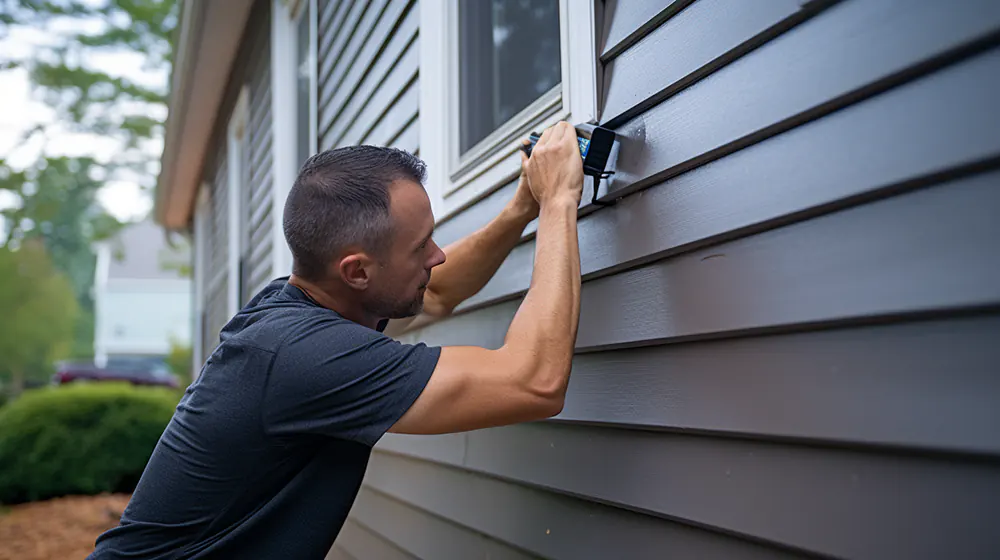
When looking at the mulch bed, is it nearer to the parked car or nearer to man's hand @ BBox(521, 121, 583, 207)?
man's hand @ BBox(521, 121, 583, 207)

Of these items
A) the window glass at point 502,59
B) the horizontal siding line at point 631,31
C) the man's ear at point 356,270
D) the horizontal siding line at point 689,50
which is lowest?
the man's ear at point 356,270

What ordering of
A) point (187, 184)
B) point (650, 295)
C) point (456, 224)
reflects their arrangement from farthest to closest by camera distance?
point (187, 184)
point (456, 224)
point (650, 295)

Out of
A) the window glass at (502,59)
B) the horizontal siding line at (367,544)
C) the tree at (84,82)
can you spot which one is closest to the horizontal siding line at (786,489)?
the window glass at (502,59)

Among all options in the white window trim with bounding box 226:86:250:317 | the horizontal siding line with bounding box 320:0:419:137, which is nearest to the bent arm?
the horizontal siding line with bounding box 320:0:419:137

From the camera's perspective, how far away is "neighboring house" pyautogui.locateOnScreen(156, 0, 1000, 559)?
1.02 metres

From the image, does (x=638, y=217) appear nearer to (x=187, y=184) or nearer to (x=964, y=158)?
(x=964, y=158)

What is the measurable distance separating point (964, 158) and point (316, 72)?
176 inches

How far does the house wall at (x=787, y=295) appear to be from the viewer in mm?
1013

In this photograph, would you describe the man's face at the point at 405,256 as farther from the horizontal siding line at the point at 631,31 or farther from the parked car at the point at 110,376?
the parked car at the point at 110,376

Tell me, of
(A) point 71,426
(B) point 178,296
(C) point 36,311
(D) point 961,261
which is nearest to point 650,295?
(D) point 961,261

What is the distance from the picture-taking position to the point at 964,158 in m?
1.00

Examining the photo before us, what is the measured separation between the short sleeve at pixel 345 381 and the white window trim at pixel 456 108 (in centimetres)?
70

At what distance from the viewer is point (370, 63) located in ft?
12.5

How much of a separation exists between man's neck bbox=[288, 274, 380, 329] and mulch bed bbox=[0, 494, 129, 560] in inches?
224
